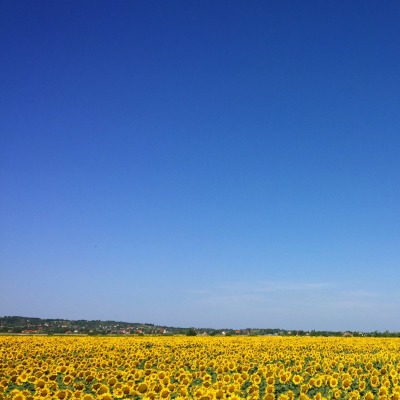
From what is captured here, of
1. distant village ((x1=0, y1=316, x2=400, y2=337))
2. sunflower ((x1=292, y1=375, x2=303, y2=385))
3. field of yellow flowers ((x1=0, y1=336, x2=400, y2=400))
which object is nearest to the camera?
field of yellow flowers ((x1=0, y1=336, x2=400, y2=400))

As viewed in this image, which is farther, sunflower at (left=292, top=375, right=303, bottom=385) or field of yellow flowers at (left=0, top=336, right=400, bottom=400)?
sunflower at (left=292, top=375, right=303, bottom=385)

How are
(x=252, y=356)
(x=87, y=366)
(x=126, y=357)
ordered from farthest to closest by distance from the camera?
(x=252, y=356), (x=126, y=357), (x=87, y=366)

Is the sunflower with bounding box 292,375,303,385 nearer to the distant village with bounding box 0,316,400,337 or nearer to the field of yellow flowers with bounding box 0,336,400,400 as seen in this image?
the field of yellow flowers with bounding box 0,336,400,400

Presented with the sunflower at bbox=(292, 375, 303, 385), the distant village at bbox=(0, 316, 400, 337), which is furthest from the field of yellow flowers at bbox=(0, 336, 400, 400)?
the distant village at bbox=(0, 316, 400, 337)

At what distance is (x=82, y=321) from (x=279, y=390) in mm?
141677

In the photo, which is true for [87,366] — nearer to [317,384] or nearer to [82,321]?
[317,384]

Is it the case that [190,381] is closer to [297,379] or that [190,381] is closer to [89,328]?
[297,379]

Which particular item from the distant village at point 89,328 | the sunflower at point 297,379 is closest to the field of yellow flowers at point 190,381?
the sunflower at point 297,379

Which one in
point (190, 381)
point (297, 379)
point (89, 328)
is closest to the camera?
point (190, 381)

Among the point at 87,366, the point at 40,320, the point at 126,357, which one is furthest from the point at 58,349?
the point at 40,320

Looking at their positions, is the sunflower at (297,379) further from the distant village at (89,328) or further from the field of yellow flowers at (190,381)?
the distant village at (89,328)

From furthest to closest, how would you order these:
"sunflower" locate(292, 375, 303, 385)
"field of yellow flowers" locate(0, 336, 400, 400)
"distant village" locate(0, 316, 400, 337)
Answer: "distant village" locate(0, 316, 400, 337), "sunflower" locate(292, 375, 303, 385), "field of yellow flowers" locate(0, 336, 400, 400)

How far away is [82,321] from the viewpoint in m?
149

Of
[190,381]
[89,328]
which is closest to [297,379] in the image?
[190,381]
